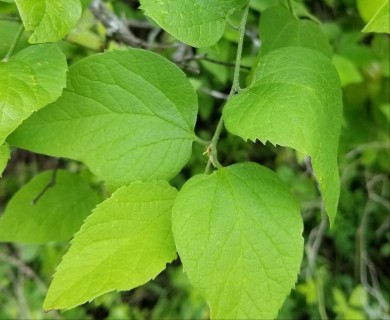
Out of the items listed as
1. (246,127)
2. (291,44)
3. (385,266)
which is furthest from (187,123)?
(385,266)

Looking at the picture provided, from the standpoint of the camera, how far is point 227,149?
73.4 inches

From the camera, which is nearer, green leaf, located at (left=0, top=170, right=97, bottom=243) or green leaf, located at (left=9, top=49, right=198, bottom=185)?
green leaf, located at (left=9, top=49, right=198, bottom=185)

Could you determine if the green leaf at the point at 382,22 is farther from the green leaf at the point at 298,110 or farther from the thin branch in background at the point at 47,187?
the thin branch in background at the point at 47,187

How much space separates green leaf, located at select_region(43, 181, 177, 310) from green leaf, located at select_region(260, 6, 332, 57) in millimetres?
323

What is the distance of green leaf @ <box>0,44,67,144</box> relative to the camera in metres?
0.55

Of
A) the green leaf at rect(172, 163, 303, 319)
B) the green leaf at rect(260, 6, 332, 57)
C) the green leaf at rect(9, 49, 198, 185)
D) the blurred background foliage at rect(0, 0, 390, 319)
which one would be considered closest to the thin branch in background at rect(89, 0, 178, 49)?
the blurred background foliage at rect(0, 0, 390, 319)

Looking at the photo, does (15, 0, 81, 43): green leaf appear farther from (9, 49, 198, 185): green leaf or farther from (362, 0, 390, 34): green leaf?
(362, 0, 390, 34): green leaf

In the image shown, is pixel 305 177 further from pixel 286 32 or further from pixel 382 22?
pixel 382 22

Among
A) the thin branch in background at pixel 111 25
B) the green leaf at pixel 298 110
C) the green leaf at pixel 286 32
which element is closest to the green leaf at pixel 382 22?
the green leaf at pixel 298 110

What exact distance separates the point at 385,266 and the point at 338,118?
170cm

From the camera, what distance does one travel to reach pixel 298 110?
565 millimetres

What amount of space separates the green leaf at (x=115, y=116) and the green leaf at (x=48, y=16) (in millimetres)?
79

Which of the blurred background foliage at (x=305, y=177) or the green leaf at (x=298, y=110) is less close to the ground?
the green leaf at (x=298, y=110)

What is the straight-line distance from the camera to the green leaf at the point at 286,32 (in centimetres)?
82
